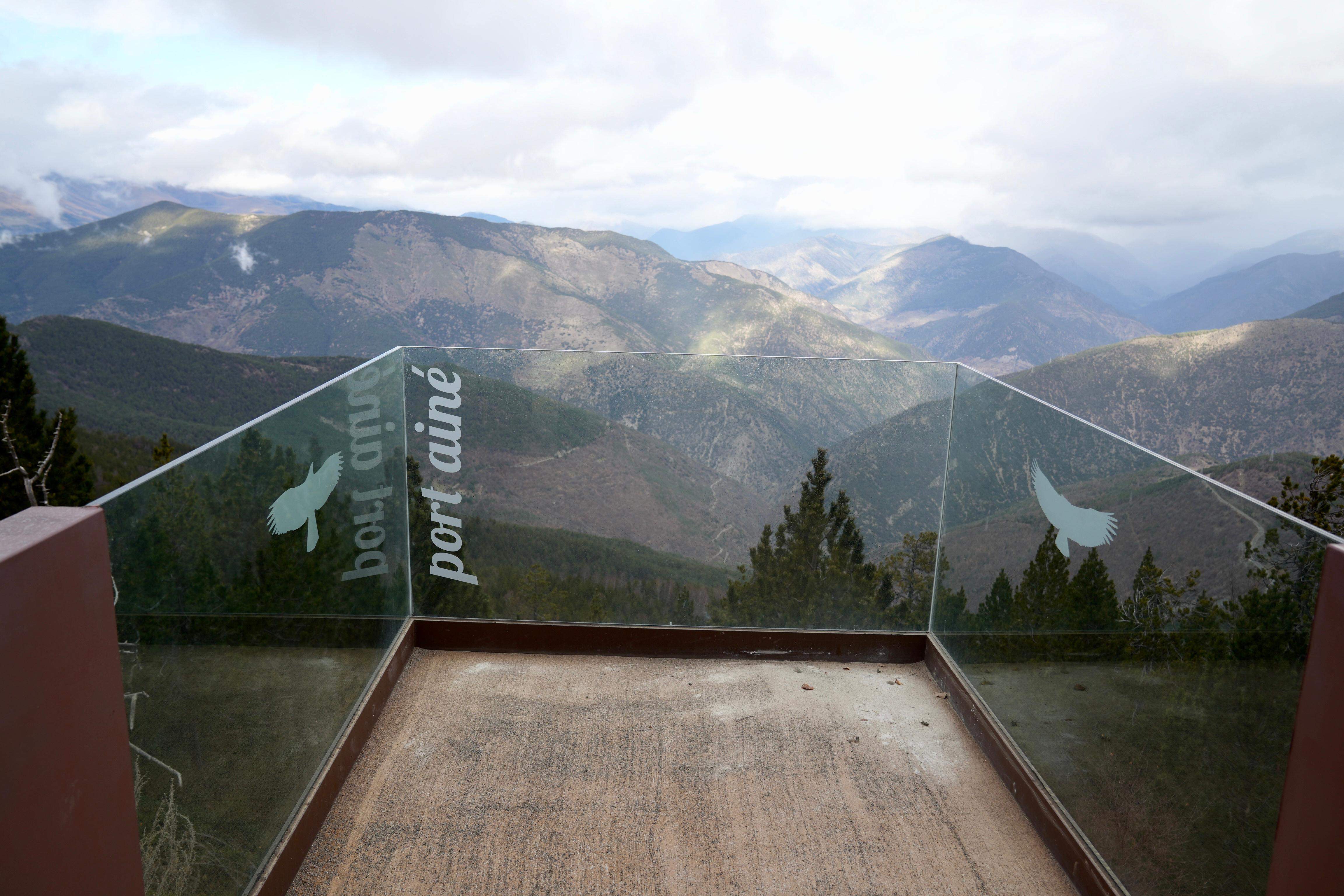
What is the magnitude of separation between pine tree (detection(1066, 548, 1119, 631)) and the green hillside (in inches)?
1575

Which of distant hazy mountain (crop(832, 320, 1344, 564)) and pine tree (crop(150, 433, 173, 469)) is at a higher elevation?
distant hazy mountain (crop(832, 320, 1344, 564))

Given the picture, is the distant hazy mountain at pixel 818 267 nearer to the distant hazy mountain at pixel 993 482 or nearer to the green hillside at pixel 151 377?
the green hillside at pixel 151 377

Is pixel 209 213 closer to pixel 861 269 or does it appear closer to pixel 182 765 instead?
pixel 182 765

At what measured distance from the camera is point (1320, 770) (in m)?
1.23

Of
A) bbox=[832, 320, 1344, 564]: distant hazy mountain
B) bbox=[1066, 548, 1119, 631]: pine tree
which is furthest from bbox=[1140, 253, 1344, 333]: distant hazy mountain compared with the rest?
bbox=[1066, 548, 1119, 631]: pine tree

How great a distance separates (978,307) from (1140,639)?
517ft

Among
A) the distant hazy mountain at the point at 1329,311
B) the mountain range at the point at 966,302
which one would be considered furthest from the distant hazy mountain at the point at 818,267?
the distant hazy mountain at the point at 1329,311

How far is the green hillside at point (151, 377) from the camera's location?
37719 mm

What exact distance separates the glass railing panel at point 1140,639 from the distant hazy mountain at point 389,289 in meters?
63.9

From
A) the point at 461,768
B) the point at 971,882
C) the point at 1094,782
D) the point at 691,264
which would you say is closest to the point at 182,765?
the point at 461,768

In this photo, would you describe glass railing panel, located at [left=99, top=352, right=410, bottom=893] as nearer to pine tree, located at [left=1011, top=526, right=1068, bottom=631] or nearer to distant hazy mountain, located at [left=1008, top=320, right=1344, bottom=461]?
pine tree, located at [left=1011, top=526, right=1068, bottom=631]

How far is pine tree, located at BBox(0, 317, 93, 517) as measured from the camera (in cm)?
1070

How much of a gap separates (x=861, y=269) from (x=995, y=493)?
629 ft

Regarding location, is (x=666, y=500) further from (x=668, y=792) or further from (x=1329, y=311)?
(x=1329, y=311)
